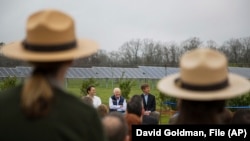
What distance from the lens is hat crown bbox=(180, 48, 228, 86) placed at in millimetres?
2484

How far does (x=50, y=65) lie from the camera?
2.31 m

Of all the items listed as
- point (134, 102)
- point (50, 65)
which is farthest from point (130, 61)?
point (50, 65)

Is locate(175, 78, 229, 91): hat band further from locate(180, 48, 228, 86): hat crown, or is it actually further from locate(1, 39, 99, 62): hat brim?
locate(1, 39, 99, 62): hat brim

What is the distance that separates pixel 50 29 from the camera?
238cm

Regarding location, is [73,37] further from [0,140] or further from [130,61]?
[130,61]

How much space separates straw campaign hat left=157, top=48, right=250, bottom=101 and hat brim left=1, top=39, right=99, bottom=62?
1.42 feet

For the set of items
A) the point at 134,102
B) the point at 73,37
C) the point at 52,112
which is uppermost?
the point at 73,37

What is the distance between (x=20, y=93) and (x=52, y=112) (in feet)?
0.61

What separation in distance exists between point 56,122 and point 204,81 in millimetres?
765

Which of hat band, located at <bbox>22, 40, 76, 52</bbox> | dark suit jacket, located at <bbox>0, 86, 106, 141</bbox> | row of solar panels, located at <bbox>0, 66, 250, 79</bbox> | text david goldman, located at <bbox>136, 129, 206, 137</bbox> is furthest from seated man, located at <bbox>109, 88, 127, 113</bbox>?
row of solar panels, located at <bbox>0, 66, 250, 79</bbox>

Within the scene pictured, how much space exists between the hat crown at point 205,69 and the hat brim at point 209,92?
6cm

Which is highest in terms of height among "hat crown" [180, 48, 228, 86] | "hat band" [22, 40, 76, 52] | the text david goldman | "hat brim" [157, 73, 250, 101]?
"hat band" [22, 40, 76, 52]

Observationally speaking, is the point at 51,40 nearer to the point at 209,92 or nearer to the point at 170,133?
the point at 209,92

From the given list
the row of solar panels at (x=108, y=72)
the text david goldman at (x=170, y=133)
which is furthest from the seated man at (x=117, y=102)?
the row of solar panels at (x=108, y=72)
